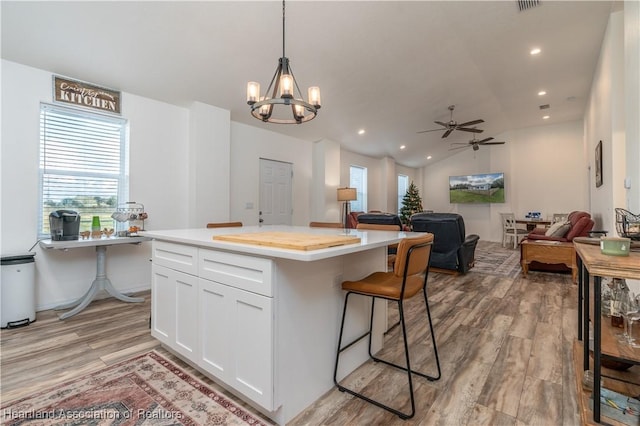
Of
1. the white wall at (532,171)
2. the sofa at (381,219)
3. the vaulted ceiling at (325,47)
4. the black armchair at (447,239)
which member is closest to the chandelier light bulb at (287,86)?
the vaulted ceiling at (325,47)

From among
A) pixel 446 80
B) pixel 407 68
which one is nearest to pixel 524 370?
pixel 407 68

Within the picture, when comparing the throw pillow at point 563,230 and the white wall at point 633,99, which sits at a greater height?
the white wall at point 633,99

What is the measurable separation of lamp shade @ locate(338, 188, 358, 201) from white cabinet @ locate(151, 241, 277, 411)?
16.0ft

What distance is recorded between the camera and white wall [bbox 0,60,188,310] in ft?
9.67

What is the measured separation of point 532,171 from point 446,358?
8.37 meters

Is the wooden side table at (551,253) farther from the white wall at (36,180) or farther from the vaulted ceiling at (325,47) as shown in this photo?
the white wall at (36,180)

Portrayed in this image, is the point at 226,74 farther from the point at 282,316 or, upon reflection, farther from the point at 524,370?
the point at 524,370

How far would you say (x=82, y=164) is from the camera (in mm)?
3479

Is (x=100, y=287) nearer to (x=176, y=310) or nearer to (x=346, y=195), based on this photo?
(x=176, y=310)

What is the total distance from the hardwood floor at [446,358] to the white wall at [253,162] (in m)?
2.16

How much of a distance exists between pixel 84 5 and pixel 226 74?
1509 mm

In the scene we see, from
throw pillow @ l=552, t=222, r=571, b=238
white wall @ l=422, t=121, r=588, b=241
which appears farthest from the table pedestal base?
white wall @ l=422, t=121, r=588, b=241

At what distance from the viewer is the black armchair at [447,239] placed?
446 cm

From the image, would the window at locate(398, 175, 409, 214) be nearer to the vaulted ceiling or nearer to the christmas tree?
the christmas tree
